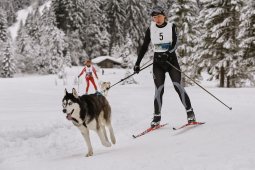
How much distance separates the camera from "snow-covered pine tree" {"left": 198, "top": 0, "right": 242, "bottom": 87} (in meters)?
27.8

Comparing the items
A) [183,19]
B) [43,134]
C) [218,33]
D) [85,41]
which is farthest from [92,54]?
[43,134]

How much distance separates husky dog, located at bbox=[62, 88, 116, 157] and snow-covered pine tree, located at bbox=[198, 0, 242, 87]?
69.1 feet

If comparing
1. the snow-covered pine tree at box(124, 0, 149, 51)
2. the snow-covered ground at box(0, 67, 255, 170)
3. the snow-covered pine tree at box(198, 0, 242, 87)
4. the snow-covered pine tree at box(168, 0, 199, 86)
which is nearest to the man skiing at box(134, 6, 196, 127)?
the snow-covered ground at box(0, 67, 255, 170)

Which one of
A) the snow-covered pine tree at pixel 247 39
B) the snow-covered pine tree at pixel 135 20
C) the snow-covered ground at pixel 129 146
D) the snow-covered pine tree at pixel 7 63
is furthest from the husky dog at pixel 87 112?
the snow-covered pine tree at pixel 135 20

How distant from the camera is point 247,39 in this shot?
25.4m

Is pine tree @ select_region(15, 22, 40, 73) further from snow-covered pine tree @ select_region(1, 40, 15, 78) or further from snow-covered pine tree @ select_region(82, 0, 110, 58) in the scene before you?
snow-covered pine tree @ select_region(82, 0, 110, 58)

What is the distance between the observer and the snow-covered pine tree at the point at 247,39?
25.1 meters

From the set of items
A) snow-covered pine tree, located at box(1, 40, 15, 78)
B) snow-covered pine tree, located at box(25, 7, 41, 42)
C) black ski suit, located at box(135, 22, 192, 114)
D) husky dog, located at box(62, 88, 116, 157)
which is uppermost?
snow-covered pine tree, located at box(25, 7, 41, 42)

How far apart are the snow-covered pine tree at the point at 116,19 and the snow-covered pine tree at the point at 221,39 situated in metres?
55.5

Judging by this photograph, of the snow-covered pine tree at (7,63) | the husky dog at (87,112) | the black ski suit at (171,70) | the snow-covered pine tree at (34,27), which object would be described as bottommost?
the snow-covered pine tree at (7,63)

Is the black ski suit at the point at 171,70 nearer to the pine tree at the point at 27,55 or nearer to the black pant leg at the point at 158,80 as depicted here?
the black pant leg at the point at 158,80

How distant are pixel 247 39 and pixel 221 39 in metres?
2.84

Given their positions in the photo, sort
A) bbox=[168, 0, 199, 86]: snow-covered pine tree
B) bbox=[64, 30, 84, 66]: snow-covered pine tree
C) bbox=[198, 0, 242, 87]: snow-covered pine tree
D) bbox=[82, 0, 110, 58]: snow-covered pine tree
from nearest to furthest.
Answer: bbox=[198, 0, 242, 87]: snow-covered pine tree → bbox=[168, 0, 199, 86]: snow-covered pine tree → bbox=[64, 30, 84, 66]: snow-covered pine tree → bbox=[82, 0, 110, 58]: snow-covered pine tree

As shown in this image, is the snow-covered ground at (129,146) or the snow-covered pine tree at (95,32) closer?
the snow-covered ground at (129,146)
